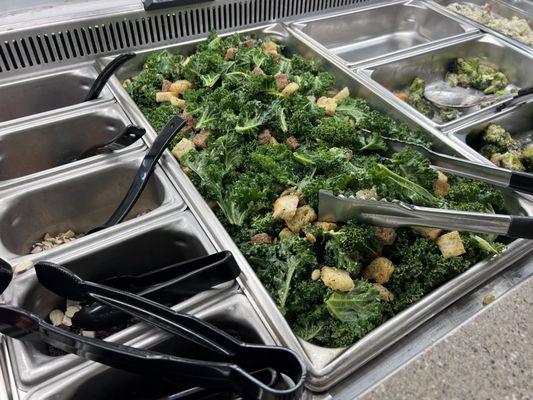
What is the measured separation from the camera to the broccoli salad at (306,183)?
1108 mm

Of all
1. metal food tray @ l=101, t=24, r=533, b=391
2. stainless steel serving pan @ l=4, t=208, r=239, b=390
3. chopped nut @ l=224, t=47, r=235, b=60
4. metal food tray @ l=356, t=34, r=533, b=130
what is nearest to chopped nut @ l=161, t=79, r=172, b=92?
metal food tray @ l=101, t=24, r=533, b=391

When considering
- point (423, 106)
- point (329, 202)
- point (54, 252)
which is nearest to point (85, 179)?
point (54, 252)

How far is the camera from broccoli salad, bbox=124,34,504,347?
1108mm

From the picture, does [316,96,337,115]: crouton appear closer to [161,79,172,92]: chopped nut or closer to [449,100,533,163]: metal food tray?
[449,100,533,163]: metal food tray

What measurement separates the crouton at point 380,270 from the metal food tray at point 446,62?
1.27 meters

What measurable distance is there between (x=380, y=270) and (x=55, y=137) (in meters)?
1.38

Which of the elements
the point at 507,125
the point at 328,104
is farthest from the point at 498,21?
the point at 328,104

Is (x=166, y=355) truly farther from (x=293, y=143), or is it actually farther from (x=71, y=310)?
(x=293, y=143)

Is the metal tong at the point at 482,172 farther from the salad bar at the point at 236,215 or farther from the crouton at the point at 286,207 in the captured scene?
the crouton at the point at 286,207

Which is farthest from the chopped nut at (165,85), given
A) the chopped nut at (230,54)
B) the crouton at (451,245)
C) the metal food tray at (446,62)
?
the crouton at (451,245)

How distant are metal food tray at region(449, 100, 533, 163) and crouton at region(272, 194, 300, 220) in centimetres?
88

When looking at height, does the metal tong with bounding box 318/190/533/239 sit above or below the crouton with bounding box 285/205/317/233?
above

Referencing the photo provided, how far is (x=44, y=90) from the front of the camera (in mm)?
1861

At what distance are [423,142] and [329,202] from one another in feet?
2.38
